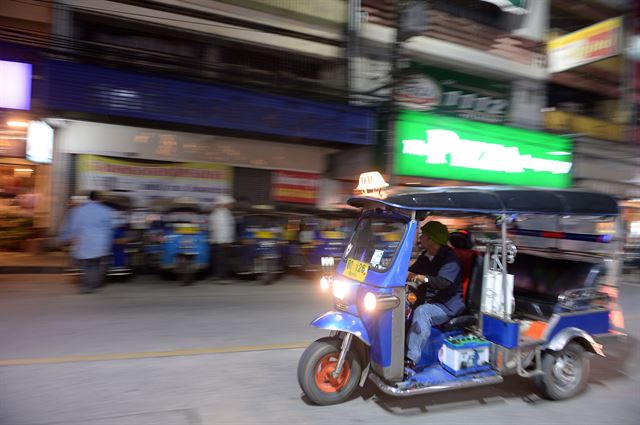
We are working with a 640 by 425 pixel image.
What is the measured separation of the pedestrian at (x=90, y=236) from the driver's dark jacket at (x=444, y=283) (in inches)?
231

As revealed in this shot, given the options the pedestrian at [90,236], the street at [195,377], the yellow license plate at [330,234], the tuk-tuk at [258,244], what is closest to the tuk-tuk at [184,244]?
the tuk-tuk at [258,244]

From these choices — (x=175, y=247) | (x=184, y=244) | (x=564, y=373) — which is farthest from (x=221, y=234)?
(x=564, y=373)

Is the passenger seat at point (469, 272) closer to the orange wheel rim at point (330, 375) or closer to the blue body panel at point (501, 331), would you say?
the blue body panel at point (501, 331)

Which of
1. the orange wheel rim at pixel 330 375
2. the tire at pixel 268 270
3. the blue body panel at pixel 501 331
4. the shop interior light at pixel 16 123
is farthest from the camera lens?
the shop interior light at pixel 16 123

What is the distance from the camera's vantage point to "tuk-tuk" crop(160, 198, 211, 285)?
9.04 meters

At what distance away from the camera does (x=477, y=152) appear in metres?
14.0

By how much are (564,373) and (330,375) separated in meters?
2.32

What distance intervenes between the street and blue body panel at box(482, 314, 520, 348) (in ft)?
1.90

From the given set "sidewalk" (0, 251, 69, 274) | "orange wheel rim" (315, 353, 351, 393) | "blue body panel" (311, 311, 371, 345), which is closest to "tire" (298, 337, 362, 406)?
"orange wheel rim" (315, 353, 351, 393)

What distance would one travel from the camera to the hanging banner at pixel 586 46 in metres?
14.1

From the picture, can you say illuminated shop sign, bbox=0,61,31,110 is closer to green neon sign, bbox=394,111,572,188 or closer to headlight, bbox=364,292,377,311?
green neon sign, bbox=394,111,572,188

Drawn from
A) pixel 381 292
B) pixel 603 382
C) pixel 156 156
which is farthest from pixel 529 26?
pixel 381 292

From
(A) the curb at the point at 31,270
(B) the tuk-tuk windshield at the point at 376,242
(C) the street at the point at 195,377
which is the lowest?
(C) the street at the point at 195,377

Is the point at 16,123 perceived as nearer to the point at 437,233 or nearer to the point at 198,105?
the point at 198,105
